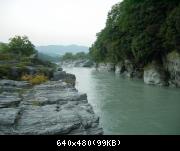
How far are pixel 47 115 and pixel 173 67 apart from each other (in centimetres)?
3261

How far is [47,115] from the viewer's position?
1522cm

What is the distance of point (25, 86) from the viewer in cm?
2572

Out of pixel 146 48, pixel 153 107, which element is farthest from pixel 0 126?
pixel 146 48

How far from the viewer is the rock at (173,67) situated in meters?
43.5

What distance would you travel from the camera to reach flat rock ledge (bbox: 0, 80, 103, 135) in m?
13.2

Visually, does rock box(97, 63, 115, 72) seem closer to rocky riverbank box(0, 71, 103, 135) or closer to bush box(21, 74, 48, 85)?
bush box(21, 74, 48, 85)

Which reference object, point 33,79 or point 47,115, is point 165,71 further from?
point 47,115

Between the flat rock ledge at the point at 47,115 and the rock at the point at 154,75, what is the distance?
29.0 m

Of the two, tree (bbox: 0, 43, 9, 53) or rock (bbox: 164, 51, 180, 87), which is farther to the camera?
tree (bbox: 0, 43, 9, 53)

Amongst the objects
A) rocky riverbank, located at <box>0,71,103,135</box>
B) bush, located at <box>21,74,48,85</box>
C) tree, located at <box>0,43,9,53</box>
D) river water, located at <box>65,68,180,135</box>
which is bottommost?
river water, located at <box>65,68,180,135</box>

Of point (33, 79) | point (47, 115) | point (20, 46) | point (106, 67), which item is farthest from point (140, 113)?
point (106, 67)

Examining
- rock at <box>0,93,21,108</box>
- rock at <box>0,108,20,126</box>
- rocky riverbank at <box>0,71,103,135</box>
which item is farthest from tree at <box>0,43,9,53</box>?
rock at <box>0,108,20,126</box>
